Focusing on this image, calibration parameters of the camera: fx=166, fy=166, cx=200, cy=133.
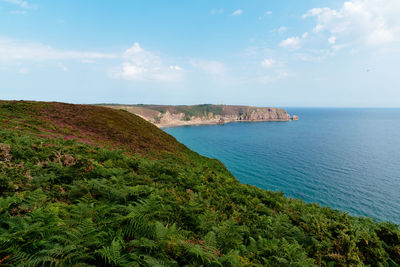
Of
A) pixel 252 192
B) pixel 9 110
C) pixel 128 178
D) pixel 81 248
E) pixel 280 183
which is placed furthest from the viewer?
pixel 280 183

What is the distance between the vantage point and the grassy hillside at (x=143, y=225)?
3248mm

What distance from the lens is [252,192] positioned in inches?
435

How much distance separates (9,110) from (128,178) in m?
24.9

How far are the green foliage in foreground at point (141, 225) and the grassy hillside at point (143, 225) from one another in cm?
3

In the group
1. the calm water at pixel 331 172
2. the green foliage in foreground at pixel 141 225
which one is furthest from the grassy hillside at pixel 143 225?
the calm water at pixel 331 172

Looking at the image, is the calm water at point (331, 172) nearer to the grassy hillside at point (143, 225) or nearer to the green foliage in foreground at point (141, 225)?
the grassy hillside at point (143, 225)

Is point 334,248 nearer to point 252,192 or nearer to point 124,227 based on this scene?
point 252,192

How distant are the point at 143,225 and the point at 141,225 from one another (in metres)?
0.07

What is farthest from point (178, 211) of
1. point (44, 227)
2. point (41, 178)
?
point (41, 178)

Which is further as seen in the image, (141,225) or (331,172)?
(331,172)

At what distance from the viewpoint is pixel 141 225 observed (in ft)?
14.1

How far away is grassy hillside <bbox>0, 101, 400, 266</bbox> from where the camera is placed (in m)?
3.25

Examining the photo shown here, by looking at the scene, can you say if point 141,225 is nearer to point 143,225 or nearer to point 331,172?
point 143,225

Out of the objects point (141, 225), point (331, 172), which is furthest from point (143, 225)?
point (331, 172)
